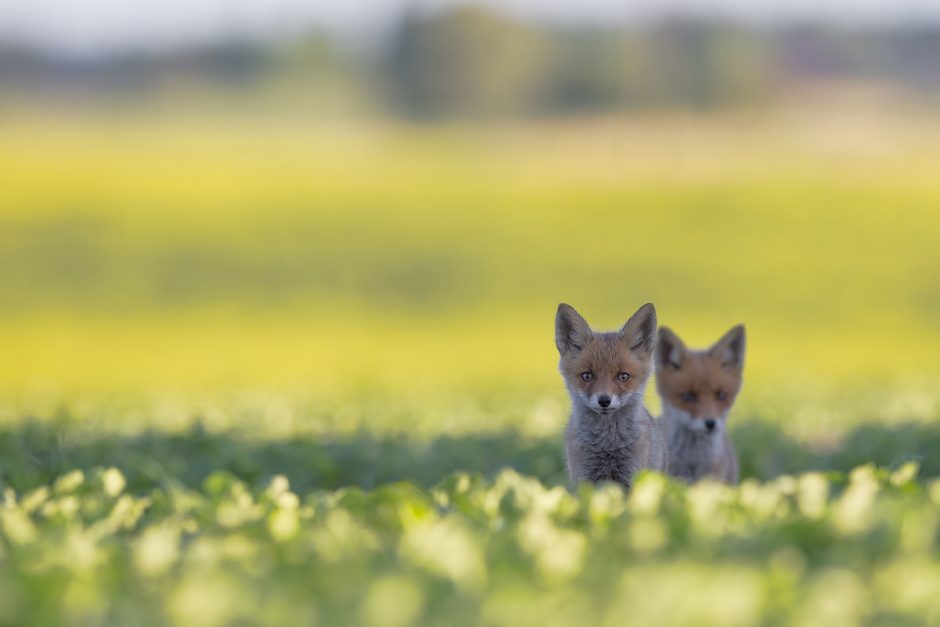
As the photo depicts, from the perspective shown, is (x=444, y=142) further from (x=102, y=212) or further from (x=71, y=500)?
(x=71, y=500)

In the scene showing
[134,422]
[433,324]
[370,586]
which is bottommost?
[370,586]

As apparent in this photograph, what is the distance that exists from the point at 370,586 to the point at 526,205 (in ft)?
156

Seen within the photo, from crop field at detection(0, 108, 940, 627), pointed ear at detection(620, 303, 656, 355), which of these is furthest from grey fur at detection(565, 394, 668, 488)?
crop field at detection(0, 108, 940, 627)

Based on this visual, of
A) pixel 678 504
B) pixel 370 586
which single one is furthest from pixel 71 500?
pixel 678 504

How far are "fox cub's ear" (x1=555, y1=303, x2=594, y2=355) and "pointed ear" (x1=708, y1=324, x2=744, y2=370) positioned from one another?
1514mm

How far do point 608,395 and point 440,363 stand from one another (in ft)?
79.0

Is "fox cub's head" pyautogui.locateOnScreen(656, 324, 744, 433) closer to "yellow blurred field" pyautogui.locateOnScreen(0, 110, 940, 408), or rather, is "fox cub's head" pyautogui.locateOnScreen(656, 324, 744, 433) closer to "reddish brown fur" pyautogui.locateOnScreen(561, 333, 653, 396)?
"reddish brown fur" pyautogui.locateOnScreen(561, 333, 653, 396)

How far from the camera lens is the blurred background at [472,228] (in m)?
32.4

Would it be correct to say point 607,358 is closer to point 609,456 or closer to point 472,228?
point 609,456

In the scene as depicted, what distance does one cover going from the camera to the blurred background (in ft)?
106

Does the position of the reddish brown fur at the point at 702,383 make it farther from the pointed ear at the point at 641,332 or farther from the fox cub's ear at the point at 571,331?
the fox cub's ear at the point at 571,331

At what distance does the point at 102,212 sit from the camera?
1857 inches

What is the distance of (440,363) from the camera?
1210 inches

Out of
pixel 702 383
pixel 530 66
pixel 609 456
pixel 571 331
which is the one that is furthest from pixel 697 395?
pixel 530 66
